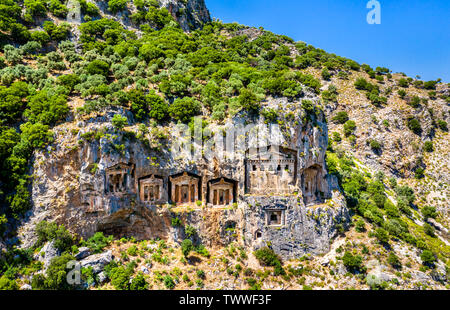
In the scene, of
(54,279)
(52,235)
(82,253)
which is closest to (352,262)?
(82,253)

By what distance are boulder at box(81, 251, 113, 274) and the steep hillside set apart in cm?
11

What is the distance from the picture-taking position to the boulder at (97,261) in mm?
28391

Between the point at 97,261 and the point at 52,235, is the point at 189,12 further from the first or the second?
the point at 97,261

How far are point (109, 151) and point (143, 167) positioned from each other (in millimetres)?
4448

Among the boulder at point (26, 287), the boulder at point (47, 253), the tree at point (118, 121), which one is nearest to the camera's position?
the boulder at point (26, 287)

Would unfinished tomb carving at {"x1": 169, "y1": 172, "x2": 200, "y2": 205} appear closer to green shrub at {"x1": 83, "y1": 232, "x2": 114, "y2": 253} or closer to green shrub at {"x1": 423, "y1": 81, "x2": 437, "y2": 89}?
green shrub at {"x1": 83, "y1": 232, "x2": 114, "y2": 253}

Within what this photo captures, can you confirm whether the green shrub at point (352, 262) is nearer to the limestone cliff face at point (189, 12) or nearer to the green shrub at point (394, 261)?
the green shrub at point (394, 261)

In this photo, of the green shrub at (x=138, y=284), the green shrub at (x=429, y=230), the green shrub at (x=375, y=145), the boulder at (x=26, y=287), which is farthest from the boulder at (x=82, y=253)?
the green shrub at (x=375, y=145)

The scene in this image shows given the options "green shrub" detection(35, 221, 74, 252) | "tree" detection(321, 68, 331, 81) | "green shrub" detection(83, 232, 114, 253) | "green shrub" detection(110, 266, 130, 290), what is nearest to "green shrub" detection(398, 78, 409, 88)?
"tree" detection(321, 68, 331, 81)

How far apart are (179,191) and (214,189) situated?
4.54 meters

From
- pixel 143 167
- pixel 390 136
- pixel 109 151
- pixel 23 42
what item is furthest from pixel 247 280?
pixel 23 42

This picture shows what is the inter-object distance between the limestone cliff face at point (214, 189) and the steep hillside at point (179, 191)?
0.54 feet

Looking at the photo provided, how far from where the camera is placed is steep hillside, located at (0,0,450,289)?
96.6 ft

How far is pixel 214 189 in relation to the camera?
35438mm
